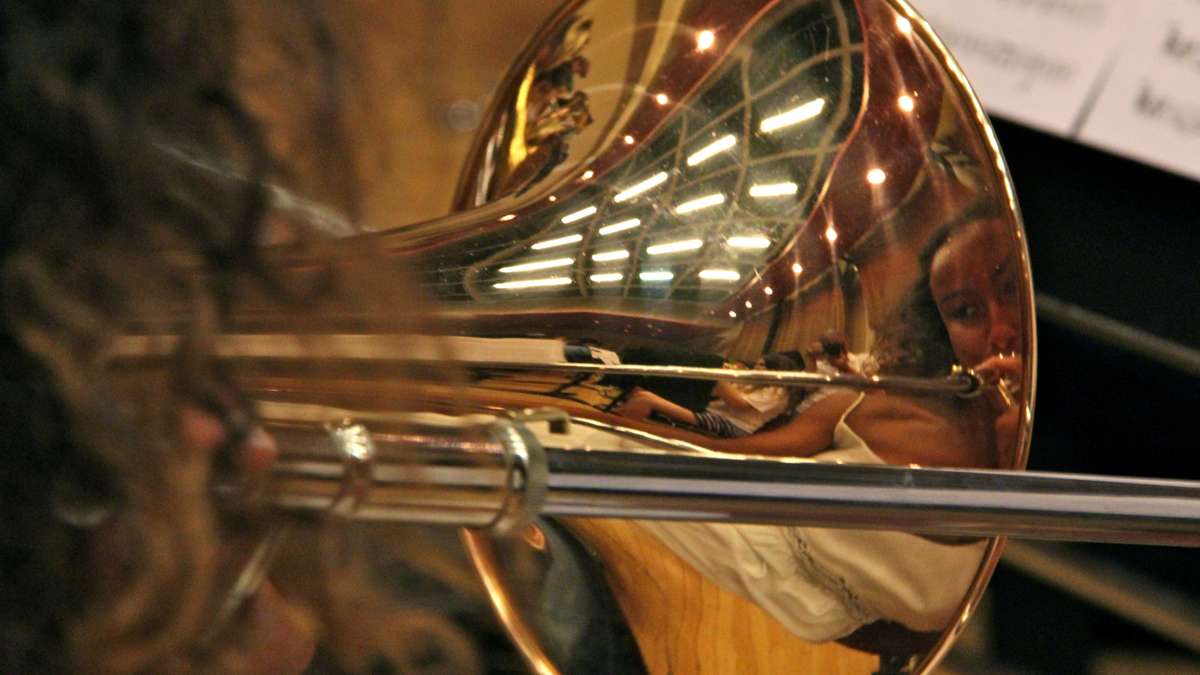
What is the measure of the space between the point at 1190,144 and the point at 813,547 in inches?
26.1

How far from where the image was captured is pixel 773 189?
767 mm

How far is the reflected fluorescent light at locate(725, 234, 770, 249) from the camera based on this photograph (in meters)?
0.75

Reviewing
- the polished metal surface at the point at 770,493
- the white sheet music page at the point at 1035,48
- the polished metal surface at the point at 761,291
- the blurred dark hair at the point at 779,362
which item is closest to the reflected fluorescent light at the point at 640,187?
the polished metal surface at the point at 761,291

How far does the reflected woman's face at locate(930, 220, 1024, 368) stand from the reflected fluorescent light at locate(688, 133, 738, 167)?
0.40 ft

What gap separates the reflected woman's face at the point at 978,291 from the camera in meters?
0.78

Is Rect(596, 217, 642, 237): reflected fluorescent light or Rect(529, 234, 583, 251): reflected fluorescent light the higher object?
Rect(596, 217, 642, 237): reflected fluorescent light

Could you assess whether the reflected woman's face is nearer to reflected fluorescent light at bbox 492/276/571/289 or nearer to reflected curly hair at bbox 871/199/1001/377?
reflected curly hair at bbox 871/199/1001/377

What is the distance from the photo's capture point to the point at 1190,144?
1.24 m

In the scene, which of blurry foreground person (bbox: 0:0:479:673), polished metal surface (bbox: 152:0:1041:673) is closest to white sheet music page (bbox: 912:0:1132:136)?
polished metal surface (bbox: 152:0:1041:673)

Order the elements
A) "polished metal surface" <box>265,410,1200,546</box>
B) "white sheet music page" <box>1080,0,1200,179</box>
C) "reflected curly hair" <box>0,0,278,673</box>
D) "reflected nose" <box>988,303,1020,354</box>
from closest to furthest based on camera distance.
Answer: "reflected curly hair" <box>0,0,278,673</box>, "polished metal surface" <box>265,410,1200,546</box>, "reflected nose" <box>988,303,1020,354</box>, "white sheet music page" <box>1080,0,1200,179</box>

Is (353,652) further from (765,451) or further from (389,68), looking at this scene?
(765,451)

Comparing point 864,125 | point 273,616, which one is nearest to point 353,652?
point 273,616

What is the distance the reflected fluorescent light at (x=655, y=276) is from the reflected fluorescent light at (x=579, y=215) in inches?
1.7

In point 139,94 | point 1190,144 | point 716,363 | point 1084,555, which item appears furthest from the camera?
point 1084,555
